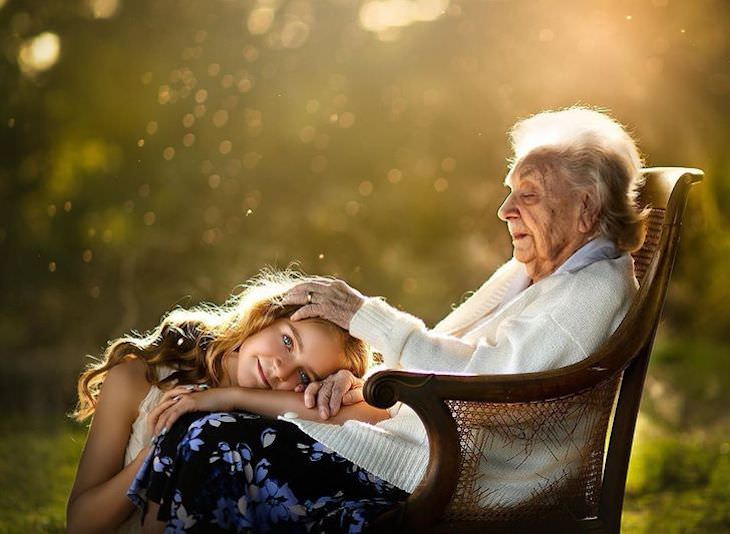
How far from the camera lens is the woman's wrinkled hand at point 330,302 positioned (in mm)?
2631

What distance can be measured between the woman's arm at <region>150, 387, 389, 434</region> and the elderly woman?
3 centimetres

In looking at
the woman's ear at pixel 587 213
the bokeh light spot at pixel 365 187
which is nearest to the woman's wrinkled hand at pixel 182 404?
the woman's ear at pixel 587 213

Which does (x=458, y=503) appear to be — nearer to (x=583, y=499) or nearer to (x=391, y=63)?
(x=583, y=499)

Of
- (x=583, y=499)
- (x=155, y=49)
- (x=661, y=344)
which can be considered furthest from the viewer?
(x=661, y=344)

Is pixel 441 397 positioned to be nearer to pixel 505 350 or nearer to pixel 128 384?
pixel 505 350

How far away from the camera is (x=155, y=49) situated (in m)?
7.20

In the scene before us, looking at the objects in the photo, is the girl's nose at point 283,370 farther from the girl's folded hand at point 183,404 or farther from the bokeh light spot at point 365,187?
the bokeh light spot at point 365,187

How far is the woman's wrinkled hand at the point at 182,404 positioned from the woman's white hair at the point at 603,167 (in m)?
0.92

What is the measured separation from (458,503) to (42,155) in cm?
557

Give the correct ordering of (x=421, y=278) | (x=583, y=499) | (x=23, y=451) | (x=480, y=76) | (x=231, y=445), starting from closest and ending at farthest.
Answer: (x=231, y=445) → (x=583, y=499) → (x=23, y=451) → (x=480, y=76) → (x=421, y=278)

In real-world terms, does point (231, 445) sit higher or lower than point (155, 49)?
lower

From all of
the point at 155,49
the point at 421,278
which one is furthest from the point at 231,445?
the point at 421,278

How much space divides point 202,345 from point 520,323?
776 millimetres

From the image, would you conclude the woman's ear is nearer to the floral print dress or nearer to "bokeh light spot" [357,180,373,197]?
the floral print dress
